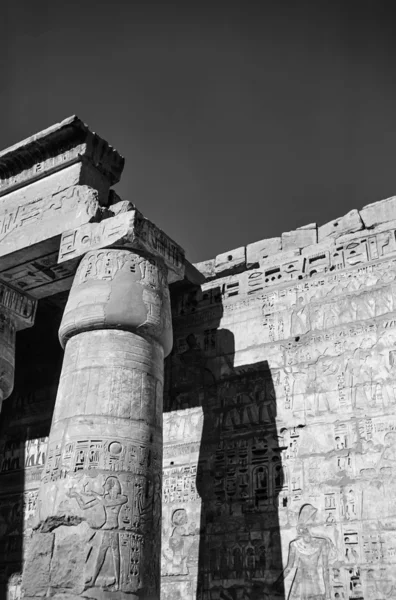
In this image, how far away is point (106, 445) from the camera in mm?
5535

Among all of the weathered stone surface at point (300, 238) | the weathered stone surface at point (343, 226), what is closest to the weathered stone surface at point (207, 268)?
the weathered stone surface at point (300, 238)

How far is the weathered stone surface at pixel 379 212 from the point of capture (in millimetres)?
8438

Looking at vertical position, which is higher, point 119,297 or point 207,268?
point 207,268

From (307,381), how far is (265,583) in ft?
7.65

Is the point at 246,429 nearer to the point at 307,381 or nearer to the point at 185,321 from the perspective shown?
the point at 307,381

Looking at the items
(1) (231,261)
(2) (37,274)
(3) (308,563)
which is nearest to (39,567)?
Result: (3) (308,563)

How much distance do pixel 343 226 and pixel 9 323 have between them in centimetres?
461

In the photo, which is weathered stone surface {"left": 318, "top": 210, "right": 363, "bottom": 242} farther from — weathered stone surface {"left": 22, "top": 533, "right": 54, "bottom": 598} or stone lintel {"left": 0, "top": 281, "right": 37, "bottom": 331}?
weathered stone surface {"left": 22, "top": 533, "right": 54, "bottom": 598}

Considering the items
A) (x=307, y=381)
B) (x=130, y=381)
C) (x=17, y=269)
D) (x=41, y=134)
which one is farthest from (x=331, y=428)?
(x=41, y=134)

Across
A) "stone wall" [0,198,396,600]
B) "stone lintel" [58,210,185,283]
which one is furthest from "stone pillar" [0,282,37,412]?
"stone wall" [0,198,396,600]

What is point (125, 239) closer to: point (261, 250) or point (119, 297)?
point (119, 297)

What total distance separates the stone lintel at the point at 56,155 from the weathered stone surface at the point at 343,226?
9.56 feet

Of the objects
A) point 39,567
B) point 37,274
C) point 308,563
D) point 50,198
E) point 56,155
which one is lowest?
point 39,567

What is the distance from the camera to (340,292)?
8.22 m
